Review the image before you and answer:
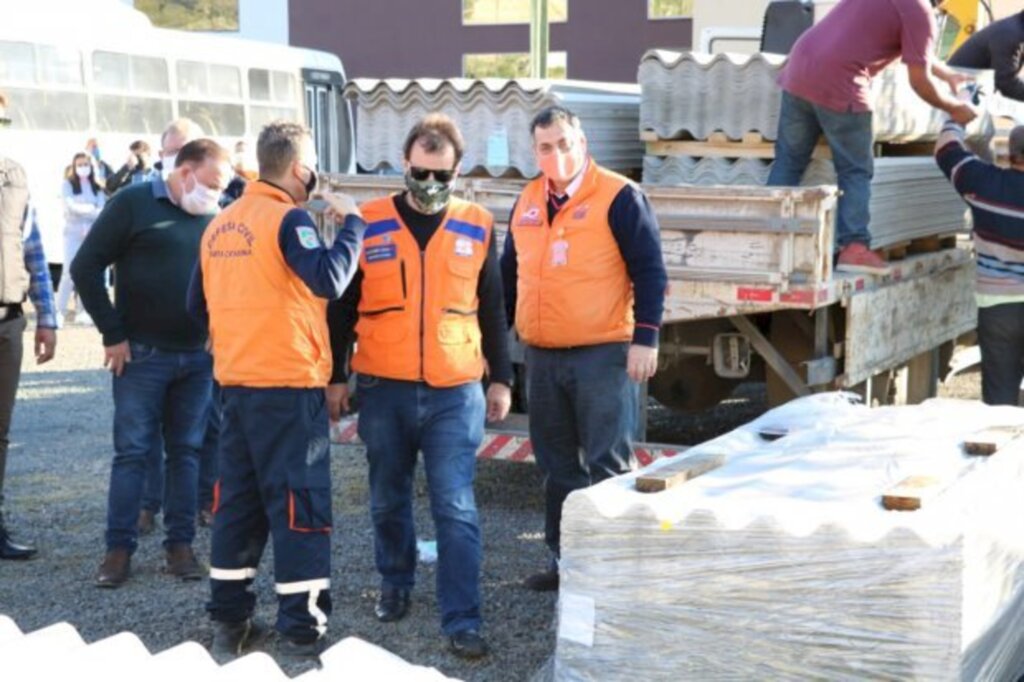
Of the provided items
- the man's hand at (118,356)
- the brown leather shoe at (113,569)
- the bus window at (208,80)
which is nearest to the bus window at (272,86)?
the bus window at (208,80)

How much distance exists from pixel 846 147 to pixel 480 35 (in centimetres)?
3139

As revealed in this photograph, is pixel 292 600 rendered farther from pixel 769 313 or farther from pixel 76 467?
pixel 76 467

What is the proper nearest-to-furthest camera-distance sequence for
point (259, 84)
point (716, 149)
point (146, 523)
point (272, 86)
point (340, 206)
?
point (340, 206) < point (146, 523) < point (716, 149) < point (259, 84) < point (272, 86)

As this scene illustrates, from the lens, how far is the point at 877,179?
7500mm

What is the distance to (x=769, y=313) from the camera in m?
7.14

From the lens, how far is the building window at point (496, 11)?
37656mm

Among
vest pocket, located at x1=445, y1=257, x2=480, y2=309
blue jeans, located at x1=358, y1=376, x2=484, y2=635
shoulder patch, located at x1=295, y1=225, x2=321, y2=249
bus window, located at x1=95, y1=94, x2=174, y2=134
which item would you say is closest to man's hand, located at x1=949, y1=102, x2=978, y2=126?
vest pocket, located at x1=445, y1=257, x2=480, y2=309

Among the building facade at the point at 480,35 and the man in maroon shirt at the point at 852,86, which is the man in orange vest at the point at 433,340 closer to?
the man in maroon shirt at the point at 852,86

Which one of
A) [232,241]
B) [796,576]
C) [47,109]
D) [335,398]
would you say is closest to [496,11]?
[47,109]

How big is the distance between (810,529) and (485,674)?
5.88ft

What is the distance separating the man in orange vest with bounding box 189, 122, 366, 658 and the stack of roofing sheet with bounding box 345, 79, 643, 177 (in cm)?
226

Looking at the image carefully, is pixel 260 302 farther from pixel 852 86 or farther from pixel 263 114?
pixel 263 114

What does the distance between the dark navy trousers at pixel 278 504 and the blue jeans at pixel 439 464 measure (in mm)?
287

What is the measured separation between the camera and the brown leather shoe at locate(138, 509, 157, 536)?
23.1 feet
